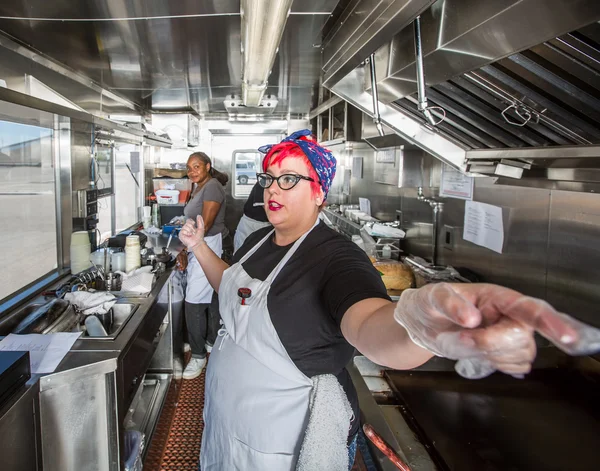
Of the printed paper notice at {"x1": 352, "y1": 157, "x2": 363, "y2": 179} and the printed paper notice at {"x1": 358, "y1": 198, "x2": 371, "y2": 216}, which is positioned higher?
the printed paper notice at {"x1": 352, "y1": 157, "x2": 363, "y2": 179}

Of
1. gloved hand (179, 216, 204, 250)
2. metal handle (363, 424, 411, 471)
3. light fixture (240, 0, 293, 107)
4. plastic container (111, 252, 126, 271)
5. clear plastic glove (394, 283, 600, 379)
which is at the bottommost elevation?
metal handle (363, 424, 411, 471)

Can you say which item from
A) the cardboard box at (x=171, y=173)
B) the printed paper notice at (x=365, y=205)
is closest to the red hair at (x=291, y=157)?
the printed paper notice at (x=365, y=205)

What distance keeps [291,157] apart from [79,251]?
200 cm

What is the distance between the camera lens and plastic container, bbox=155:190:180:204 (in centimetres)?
543

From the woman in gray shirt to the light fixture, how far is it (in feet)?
4.34

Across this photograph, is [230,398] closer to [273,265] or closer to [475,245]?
[273,265]

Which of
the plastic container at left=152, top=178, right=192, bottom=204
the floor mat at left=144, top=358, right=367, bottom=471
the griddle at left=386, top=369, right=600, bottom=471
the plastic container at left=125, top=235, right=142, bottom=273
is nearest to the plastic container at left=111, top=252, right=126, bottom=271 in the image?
the plastic container at left=125, top=235, right=142, bottom=273

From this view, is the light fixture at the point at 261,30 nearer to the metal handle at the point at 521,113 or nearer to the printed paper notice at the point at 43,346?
the metal handle at the point at 521,113

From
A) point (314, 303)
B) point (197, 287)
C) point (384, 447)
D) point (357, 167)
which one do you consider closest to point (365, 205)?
point (357, 167)

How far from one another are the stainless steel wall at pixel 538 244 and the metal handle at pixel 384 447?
932 mm

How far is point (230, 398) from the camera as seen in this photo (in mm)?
1371

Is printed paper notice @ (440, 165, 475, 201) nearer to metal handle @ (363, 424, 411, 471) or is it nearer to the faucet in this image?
the faucet

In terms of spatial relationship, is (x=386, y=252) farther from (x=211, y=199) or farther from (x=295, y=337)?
(x=295, y=337)

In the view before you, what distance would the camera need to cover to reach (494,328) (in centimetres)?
48
